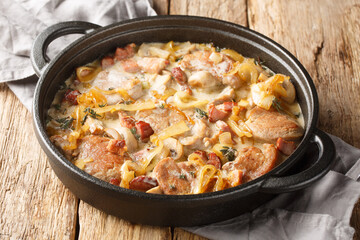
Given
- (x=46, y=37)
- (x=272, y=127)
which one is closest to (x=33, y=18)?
(x=46, y=37)

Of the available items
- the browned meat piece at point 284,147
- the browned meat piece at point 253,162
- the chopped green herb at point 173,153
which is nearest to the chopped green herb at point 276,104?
the browned meat piece at point 284,147

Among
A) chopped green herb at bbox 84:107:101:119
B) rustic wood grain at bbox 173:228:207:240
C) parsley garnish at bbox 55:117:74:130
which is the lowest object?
rustic wood grain at bbox 173:228:207:240

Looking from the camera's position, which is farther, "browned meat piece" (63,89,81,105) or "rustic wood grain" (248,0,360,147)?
"rustic wood grain" (248,0,360,147)

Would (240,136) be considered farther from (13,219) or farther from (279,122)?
(13,219)

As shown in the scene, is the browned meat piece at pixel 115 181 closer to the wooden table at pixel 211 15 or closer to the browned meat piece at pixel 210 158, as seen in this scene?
the wooden table at pixel 211 15

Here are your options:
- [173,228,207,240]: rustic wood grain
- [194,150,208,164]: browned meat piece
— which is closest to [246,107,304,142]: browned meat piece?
[194,150,208,164]: browned meat piece

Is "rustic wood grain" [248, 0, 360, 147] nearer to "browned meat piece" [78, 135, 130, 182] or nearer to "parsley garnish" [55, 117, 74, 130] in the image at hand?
"browned meat piece" [78, 135, 130, 182]
